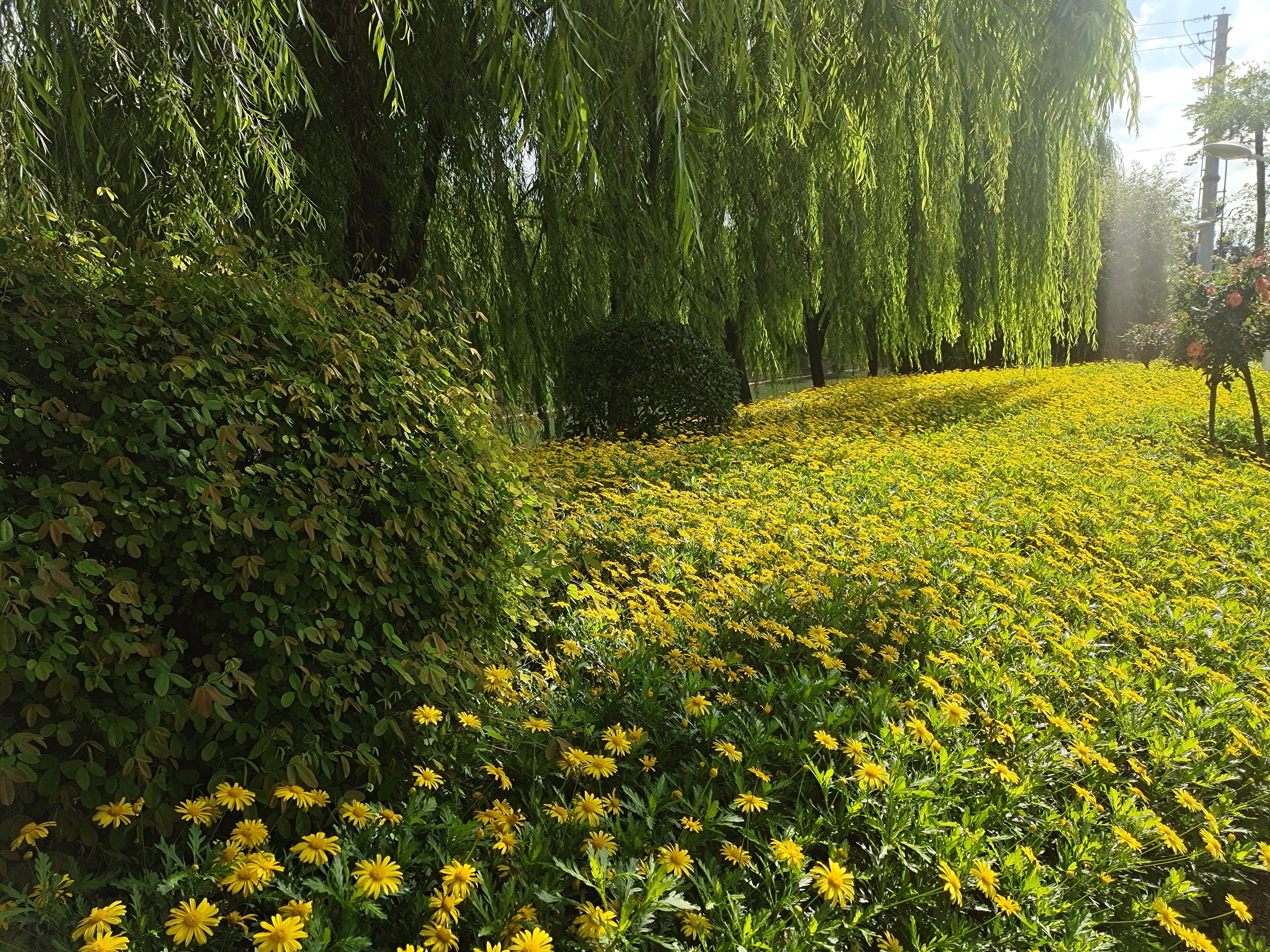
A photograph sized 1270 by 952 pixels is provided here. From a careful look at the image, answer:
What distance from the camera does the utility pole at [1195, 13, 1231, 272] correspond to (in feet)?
46.2

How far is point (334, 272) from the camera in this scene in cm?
587

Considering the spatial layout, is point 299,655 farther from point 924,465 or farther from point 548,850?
point 924,465

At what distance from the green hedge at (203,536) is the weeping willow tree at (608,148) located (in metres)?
0.81

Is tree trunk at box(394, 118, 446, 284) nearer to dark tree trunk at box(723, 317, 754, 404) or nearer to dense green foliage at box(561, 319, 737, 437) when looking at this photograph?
dense green foliage at box(561, 319, 737, 437)

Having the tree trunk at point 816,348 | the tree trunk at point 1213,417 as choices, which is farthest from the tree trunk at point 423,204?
the tree trunk at point 816,348

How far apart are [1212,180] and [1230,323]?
15224mm

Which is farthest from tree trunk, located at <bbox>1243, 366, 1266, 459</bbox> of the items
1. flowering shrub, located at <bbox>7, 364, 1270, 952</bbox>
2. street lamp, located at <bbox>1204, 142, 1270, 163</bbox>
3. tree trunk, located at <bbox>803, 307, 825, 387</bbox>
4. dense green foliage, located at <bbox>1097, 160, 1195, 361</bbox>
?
dense green foliage, located at <bbox>1097, 160, 1195, 361</bbox>

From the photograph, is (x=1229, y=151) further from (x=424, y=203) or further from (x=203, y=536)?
(x=203, y=536)

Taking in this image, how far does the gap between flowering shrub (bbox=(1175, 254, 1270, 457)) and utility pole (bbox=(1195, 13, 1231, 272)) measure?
7.93 feet

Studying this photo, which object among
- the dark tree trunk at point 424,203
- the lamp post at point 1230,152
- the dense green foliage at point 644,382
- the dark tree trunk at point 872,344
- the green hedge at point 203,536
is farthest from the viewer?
the dark tree trunk at point 872,344

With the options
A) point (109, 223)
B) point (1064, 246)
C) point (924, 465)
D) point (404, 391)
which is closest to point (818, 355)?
point (1064, 246)

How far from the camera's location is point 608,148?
6.99 m

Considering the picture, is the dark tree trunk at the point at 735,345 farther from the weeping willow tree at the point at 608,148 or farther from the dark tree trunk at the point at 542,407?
the dark tree trunk at the point at 542,407

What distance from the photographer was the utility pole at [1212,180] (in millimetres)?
14070
